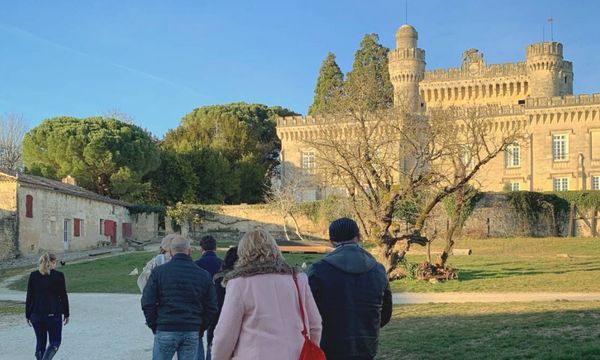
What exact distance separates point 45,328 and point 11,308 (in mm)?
10239

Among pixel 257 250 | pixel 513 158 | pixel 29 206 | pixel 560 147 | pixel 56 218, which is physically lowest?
pixel 56 218

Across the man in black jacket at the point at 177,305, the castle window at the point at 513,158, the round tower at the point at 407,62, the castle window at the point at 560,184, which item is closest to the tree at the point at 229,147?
the round tower at the point at 407,62

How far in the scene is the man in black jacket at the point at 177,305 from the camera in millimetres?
6141

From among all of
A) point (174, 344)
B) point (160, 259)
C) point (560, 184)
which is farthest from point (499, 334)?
point (560, 184)

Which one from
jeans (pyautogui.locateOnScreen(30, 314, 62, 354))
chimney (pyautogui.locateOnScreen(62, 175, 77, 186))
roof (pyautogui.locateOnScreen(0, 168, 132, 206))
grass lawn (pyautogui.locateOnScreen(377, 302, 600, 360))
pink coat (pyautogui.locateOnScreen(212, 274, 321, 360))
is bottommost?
grass lawn (pyautogui.locateOnScreen(377, 302, 600, 360))

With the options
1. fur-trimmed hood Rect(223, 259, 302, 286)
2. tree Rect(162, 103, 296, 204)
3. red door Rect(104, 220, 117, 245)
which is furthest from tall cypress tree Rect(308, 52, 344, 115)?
fur-trimmed hood Rect(223, 259, 302, 286)

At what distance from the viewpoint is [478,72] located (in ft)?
199

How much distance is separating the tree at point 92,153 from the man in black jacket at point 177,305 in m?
44.1

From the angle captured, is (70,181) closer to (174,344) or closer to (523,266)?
(523,266)

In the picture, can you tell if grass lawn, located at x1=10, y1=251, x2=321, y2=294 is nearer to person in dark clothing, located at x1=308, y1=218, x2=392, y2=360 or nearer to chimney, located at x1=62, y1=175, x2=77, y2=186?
chimney, located at x1=62, y1=175, x2=77, y2=186

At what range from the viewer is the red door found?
45.1 metres

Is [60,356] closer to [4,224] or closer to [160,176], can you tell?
[4,224]

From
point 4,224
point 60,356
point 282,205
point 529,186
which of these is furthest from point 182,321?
point 529,186

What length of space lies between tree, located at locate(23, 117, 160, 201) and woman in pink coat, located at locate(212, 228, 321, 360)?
46.3 m
